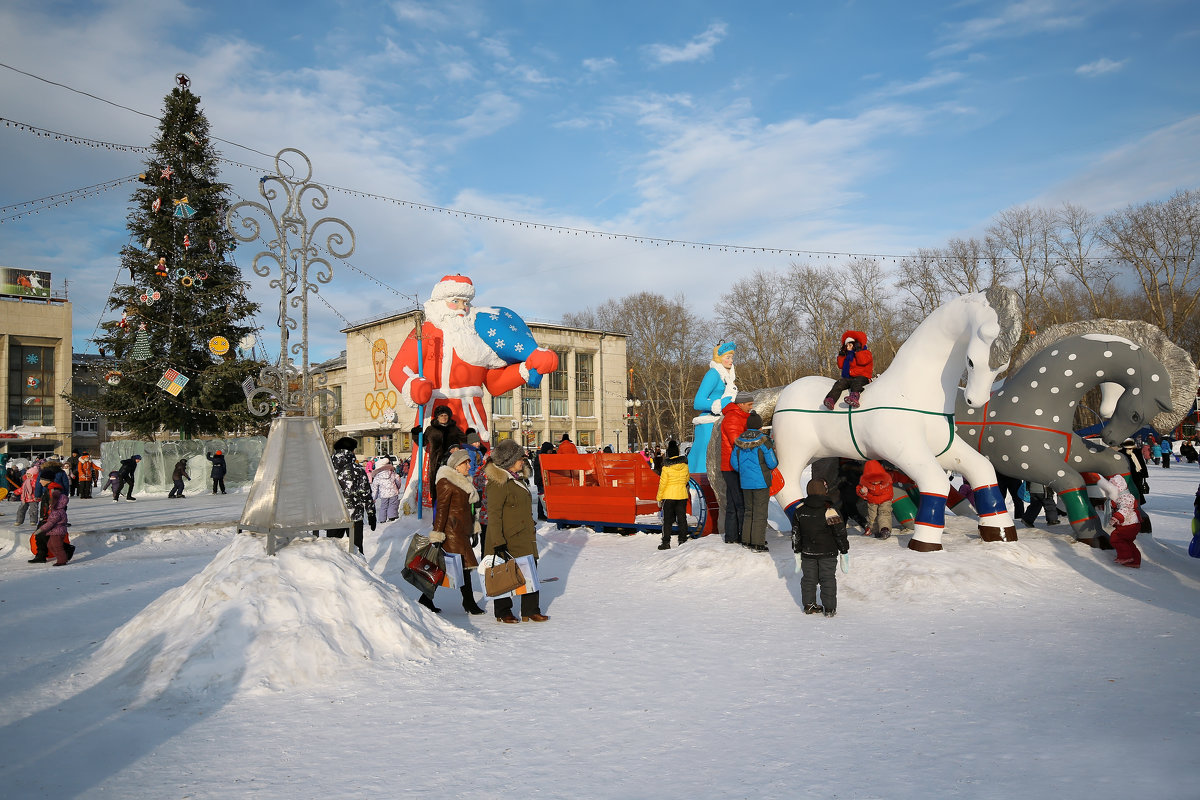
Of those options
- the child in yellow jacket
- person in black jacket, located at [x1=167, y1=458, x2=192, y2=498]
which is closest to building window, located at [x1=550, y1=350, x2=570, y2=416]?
person in black jacket, located at [x1=167, y1=458, x2=192, y2=498]

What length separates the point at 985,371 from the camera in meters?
7.88

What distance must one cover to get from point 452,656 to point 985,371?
5.88 metres

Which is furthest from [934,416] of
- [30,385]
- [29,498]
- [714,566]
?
[30,385]

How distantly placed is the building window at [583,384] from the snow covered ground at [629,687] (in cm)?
4960

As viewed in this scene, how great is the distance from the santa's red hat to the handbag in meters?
5.77

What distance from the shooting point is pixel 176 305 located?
92.0ft

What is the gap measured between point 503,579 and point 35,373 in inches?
2268

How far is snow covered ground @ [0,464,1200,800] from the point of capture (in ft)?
11.9

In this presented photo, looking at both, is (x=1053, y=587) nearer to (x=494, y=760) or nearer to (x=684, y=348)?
(x=494, y=760)

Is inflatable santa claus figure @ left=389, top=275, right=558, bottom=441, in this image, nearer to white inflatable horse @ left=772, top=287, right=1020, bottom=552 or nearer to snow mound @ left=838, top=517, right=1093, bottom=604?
white inflatable horse @ left=772, top=287, right=1020, bottom=552

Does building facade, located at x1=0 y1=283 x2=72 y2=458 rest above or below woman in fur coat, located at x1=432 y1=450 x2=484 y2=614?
above

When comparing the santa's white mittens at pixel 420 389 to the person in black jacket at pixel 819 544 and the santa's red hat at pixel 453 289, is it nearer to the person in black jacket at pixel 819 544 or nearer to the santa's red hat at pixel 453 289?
the santa's red hat at pixel 453 289

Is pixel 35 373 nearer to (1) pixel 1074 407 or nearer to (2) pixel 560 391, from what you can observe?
(2) pixel 560 391

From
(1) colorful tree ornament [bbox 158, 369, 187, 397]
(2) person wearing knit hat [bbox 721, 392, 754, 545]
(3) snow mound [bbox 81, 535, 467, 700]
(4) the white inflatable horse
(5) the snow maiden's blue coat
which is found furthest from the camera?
(1) colorful tree ornament [bbox 158, 369, 187, 397]
